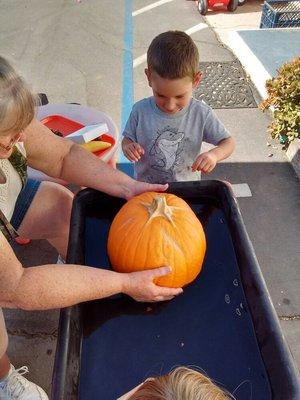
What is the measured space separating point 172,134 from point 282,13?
3495 millimetres

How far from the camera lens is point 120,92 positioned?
A: 3.96 m

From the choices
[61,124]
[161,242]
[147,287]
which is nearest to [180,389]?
[147,287]

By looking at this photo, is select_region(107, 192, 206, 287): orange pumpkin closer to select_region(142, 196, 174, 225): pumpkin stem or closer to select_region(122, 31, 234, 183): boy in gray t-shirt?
select_region(142, 196, 174, 225): pumpkin stem

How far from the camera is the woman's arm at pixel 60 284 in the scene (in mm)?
1096

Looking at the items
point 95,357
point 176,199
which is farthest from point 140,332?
point 176,199

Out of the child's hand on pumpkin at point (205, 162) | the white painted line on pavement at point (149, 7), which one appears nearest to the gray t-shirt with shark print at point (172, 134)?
the child's hand on pumpkin at point (205, 162)

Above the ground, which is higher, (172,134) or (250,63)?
(172,134)

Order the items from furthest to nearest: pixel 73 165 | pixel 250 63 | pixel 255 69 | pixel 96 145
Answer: pixel 250 63 → pixel 255 69 → pixel 96 145 → pixel 73 165

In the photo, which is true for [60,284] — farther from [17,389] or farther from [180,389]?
[17,389]

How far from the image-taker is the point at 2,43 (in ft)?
16.9

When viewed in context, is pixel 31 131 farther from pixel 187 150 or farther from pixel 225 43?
pixel 225 43

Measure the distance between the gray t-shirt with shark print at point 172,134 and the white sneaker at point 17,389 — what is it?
3.35 ft

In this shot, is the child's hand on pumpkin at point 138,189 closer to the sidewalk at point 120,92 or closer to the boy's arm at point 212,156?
the boy's arm at point 212,156

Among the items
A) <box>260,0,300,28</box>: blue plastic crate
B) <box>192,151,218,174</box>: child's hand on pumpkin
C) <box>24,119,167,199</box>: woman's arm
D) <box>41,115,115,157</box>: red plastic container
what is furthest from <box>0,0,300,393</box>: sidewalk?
<box>192,151,218,174</box>: child's hand on pumpkin
